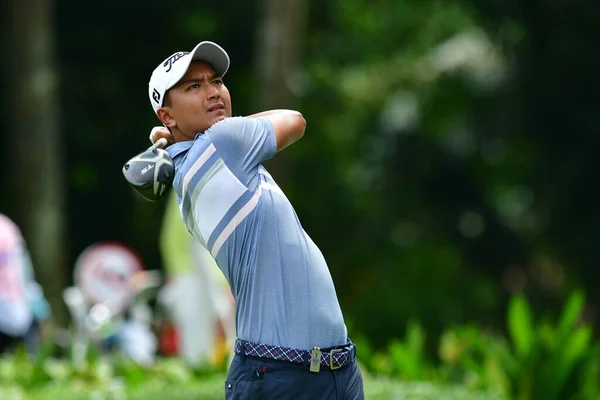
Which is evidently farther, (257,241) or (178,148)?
(178,148)

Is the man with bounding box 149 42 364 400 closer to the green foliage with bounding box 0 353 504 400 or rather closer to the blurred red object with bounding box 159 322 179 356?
the green foliage with bounding box 0 353 504 400

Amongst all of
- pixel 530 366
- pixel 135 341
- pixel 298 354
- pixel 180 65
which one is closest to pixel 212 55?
pixel 180 65

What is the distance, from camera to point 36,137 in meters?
14.3

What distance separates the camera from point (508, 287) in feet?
67.0

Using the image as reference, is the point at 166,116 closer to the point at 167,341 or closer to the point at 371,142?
the point at 167,341

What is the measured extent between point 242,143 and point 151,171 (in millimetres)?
308

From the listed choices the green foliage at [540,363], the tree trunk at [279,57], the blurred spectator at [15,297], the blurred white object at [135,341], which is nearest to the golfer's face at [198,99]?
the green foliage at [540,363]

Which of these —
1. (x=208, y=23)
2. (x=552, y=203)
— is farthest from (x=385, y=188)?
(x=208, y=23)

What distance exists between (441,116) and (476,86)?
1.21 meters

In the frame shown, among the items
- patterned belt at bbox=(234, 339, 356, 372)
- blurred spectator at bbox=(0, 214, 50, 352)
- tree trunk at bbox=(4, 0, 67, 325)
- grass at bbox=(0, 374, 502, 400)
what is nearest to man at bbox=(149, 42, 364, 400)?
patterned belt at bbox=(234, 339, 356, 372)

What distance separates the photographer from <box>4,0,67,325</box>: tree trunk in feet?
46.5

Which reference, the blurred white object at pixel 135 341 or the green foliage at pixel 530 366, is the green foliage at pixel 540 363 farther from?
the blurred white object at pixel 135 341

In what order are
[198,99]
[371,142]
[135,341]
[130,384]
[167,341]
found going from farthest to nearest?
1. [371,142]
2. [167,341]
3. [135,341]
4. [130,384]
5. [198,99]

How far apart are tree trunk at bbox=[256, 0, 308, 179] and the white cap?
10548 mm
